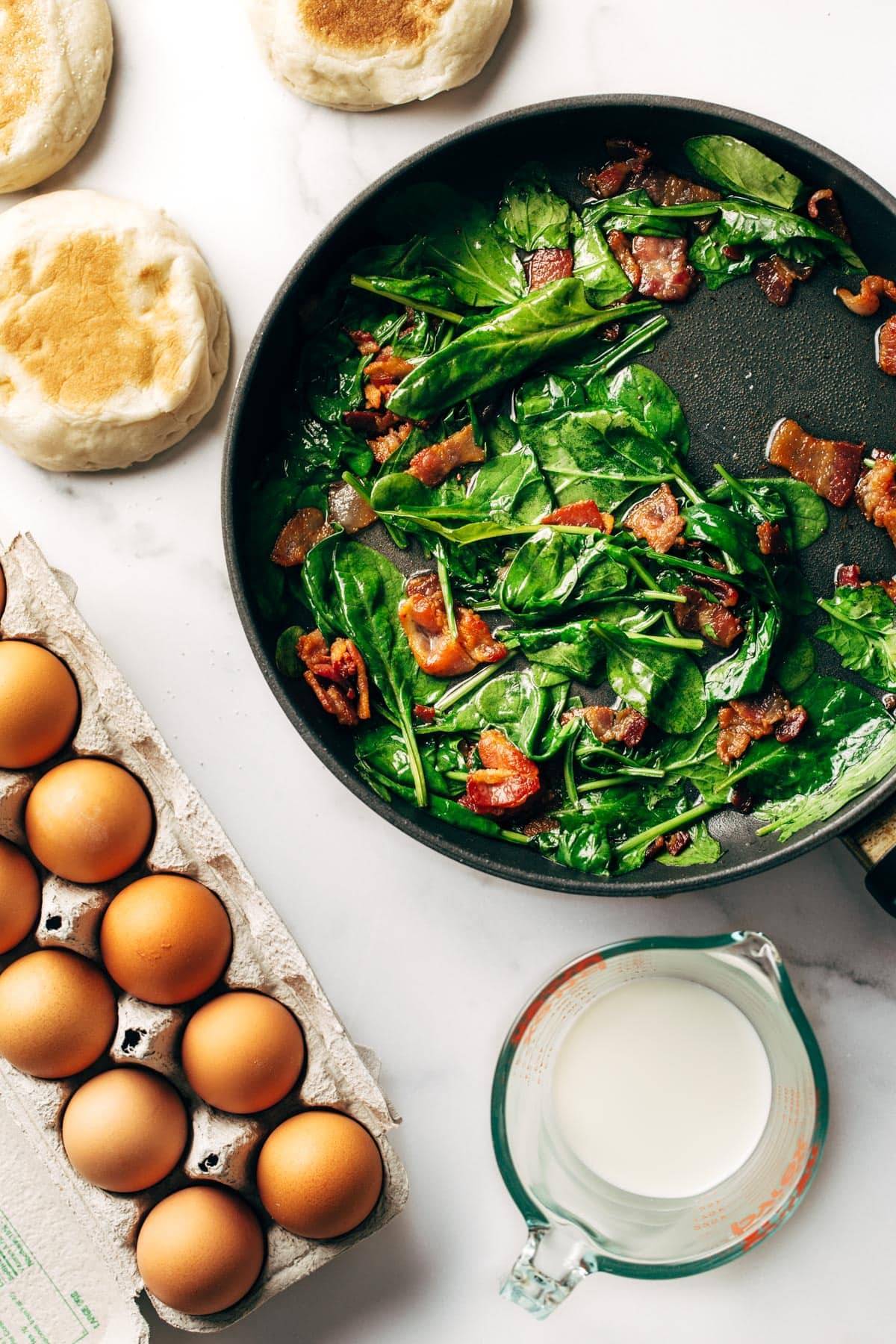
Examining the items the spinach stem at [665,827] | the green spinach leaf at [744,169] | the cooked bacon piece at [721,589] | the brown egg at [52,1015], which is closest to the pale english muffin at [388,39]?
the green spinach leaf at [744,169]

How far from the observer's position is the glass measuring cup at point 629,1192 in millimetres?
1665

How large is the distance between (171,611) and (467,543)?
556mm

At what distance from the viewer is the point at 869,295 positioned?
1697 mm

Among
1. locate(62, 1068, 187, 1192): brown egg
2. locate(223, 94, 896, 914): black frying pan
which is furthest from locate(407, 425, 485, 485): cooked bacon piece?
locate(62, 1068, 187, 1192): brown egg

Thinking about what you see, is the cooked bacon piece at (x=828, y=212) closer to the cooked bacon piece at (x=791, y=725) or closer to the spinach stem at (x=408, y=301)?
the spinach stem at (x=408, y=301)

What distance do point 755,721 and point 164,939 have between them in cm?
99

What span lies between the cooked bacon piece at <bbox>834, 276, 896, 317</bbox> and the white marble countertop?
23cm

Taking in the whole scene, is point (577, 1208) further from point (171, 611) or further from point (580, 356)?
point (580, 356)

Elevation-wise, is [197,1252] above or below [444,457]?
below

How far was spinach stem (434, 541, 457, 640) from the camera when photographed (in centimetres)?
174

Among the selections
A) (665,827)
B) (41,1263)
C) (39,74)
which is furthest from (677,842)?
(39,74)

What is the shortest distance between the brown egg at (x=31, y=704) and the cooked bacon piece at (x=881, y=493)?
1.31m

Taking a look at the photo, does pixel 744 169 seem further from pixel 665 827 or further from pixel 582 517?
pixel 665 827

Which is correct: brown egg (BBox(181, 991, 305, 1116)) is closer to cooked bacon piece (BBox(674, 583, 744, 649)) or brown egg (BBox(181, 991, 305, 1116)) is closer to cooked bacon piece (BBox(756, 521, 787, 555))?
cooked bacon piece (BBox(674, 583, 744, 649))
